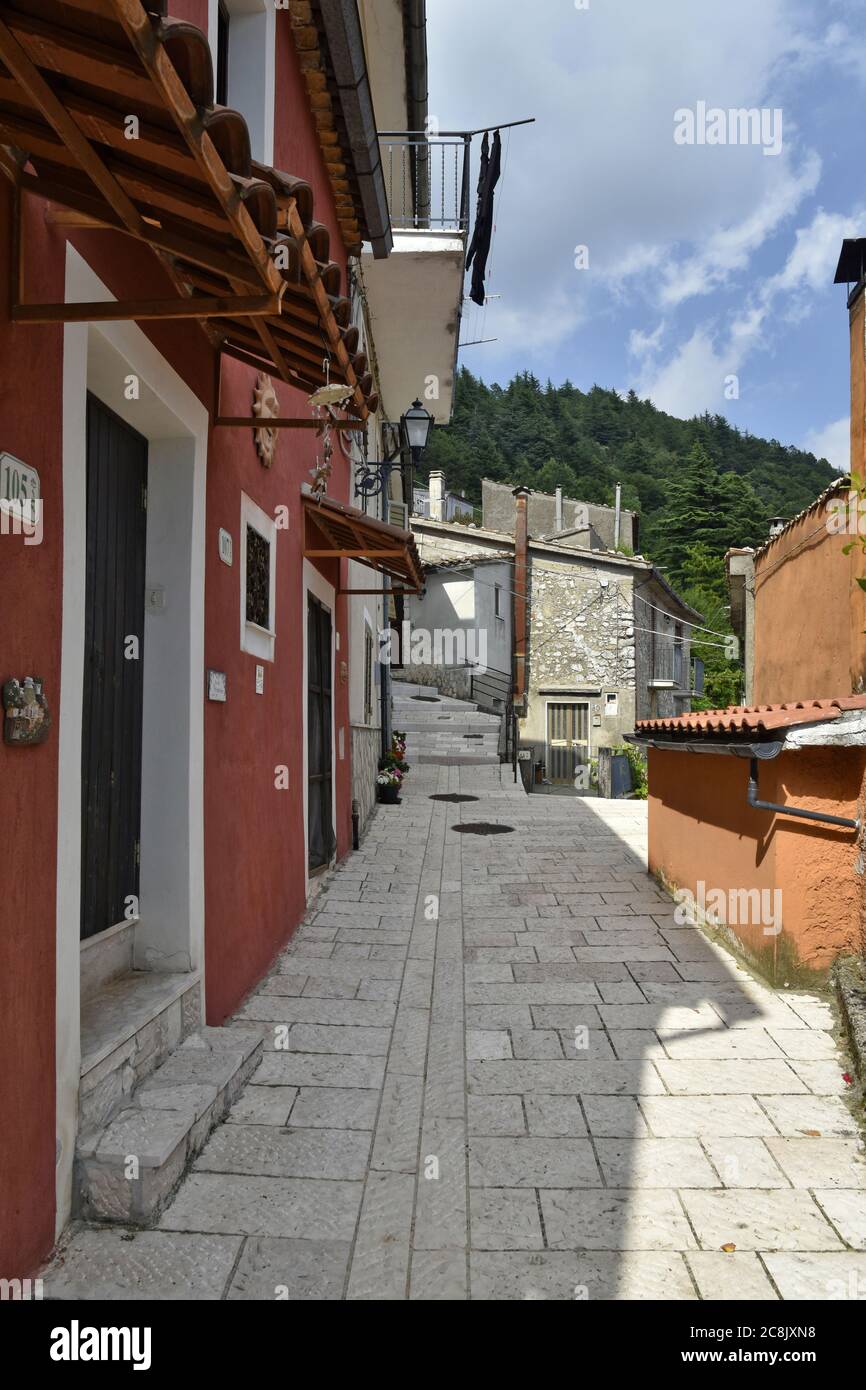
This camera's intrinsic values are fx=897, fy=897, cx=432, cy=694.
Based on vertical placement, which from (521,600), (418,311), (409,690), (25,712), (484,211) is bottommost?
(25,712)

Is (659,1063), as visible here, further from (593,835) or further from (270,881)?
(593,835)

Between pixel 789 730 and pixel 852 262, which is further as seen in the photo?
pixel 852 262

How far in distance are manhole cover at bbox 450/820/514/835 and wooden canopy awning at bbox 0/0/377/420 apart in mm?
8304

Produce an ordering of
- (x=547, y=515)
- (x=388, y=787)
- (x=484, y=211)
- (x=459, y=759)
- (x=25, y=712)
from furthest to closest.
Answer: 1. (x=547, y=515)
2. (x=459, y=759)
3. (x=388, y=787)
4. (x=484, y=211)
5. (x=25, y=712)

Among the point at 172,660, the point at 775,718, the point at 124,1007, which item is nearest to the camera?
the point at 124,1007

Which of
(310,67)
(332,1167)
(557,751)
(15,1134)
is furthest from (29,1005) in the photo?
(557,751)

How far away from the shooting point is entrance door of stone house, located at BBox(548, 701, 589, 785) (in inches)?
846

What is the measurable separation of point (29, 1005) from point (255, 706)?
9.38 feet

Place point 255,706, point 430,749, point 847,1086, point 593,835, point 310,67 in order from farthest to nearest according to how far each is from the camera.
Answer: point 430,749 → point 593,835 → point 310,67 → point 255,706 → point 847,1086

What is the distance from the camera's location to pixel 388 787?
13203 millimetres

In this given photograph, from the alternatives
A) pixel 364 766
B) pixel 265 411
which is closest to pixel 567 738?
pixel 364 766

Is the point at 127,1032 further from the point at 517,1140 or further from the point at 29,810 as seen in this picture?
the point at 517,1140

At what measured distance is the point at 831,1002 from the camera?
4715mm

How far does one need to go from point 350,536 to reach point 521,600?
1542 centimetres
